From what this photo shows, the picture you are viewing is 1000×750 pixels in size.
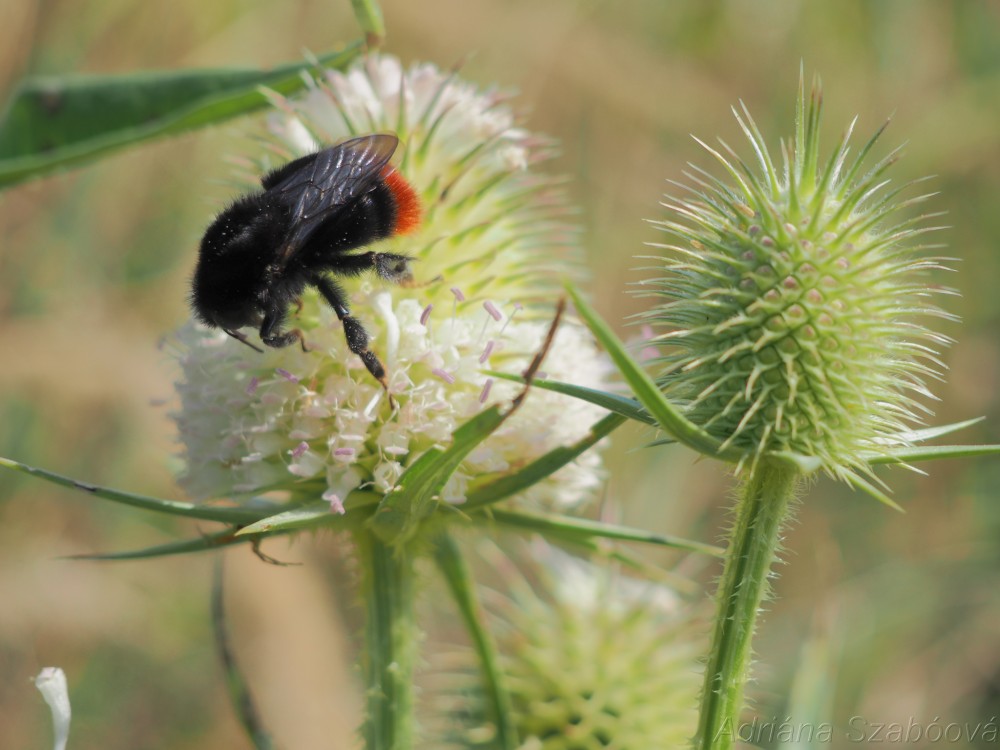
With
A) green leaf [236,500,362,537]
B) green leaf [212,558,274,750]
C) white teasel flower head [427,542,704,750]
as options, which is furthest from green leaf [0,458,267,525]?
white teasel flower head [427,542,704,750]

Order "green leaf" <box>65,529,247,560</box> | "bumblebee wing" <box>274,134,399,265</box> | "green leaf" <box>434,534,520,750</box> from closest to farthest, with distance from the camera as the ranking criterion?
"green leaf" <box>65,529,247,560</box>
"bumblebee wing" <box>274,134,399,265</box>
"green leaf" <box>434,534,520,750</box>

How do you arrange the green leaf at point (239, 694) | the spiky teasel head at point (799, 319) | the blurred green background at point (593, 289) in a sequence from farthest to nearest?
the blurred green background at point (593, 289), the green leaf at point (239, 694), the spiky teasel head at point (799, 319)

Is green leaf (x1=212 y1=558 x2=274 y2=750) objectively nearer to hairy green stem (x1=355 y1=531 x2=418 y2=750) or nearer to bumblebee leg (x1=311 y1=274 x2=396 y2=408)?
hairy green stem (x1=355 y1=531 x2=418 y2=750)

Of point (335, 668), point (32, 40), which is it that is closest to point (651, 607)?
point (335, 668)

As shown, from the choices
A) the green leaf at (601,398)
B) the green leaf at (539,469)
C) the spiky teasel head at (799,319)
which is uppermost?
the spiky teasel head at (799,319)

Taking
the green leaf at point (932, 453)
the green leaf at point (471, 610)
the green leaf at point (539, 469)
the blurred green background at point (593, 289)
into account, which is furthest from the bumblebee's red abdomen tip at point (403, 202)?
the blurred green background at point (593, 289)

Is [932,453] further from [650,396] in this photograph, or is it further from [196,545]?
[196,545]

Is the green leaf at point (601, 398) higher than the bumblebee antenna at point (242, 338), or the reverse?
the bumblebee antenna at point (242, 338)

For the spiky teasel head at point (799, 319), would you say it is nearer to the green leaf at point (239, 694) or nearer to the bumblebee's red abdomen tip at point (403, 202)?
the bumblebee's red abdomen tip at point (403, 202)
